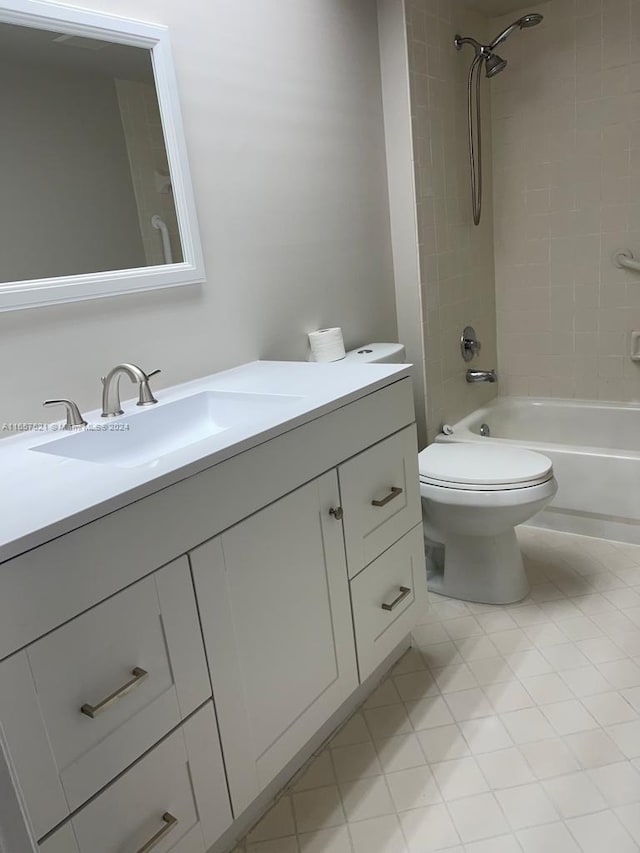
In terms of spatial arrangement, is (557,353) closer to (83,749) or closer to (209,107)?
(209,107)

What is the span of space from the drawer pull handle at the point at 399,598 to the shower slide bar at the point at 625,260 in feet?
5.61

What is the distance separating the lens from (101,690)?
95 cm

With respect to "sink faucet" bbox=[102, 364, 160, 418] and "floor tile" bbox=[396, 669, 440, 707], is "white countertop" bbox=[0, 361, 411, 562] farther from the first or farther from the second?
"floor tile" bbox=[396, 669, 440, 707]

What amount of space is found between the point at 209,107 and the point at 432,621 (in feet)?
5.23

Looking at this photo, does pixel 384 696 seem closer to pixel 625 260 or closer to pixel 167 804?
pixel 167 804

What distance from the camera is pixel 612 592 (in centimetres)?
210

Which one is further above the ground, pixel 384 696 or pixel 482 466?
pixel 482 466

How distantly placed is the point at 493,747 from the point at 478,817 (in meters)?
0.20

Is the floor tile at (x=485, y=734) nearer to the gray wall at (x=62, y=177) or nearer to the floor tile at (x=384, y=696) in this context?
the floor tile at (x=384, y=696)

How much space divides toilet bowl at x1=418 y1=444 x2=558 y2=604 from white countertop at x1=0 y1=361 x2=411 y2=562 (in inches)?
21.0

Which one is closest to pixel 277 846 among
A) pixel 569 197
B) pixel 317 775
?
pixel 317 775

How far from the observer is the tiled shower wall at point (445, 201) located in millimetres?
2283

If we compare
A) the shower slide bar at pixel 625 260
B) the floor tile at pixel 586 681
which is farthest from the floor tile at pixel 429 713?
the shower slide bar at pixel 625 260

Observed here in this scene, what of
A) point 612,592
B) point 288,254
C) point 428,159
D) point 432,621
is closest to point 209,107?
point 288,254
